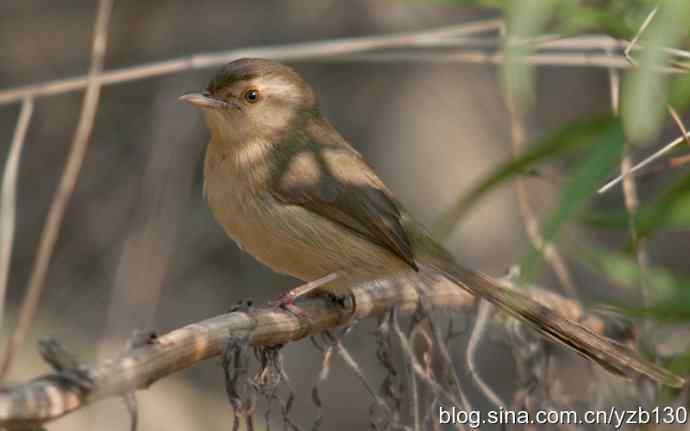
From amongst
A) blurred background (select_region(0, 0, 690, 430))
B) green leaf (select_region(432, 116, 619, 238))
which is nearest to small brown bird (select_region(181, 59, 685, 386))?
green leaf (select_region(432, 116, 619, 238))

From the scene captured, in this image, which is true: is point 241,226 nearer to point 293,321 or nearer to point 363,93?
point 293,321

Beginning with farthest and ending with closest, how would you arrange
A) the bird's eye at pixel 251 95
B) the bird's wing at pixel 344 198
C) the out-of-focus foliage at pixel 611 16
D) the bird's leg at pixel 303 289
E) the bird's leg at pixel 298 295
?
the bird's eye at pixel 251 95
the bird's wing at pixel 344 198
the bird's leg at pixel 303 289
the bird's leg at pixel 298 295
the out-of-focus foliage at pixel 611 16

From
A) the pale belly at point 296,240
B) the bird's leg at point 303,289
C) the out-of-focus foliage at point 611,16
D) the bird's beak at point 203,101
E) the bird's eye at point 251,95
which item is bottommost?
the bird's leg at point 303,289

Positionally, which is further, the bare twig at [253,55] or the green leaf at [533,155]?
the bare twig at [253,55]

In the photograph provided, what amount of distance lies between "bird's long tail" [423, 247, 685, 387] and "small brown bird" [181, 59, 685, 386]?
12 cm

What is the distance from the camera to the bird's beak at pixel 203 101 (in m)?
4.99

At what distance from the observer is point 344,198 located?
4852 millimetres

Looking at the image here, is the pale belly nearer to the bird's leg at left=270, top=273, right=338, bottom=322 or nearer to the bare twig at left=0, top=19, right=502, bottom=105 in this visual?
the bird's leg at left=270, top=273, right=338, bottom=322

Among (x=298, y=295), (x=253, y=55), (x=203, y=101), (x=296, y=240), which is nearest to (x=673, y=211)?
(x=298, y=295)

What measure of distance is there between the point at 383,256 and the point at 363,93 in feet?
11.9

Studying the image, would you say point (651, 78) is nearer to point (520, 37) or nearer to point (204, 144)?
point (520, 37)

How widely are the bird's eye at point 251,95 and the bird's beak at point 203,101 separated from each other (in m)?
0.11

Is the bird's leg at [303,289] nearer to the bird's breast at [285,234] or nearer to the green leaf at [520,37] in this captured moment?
the bird's breast at [285,234]

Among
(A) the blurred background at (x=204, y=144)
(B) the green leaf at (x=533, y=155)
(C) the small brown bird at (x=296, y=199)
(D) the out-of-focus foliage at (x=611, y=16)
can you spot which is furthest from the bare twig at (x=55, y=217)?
(A) the blurred background at (x=204, y=144)
